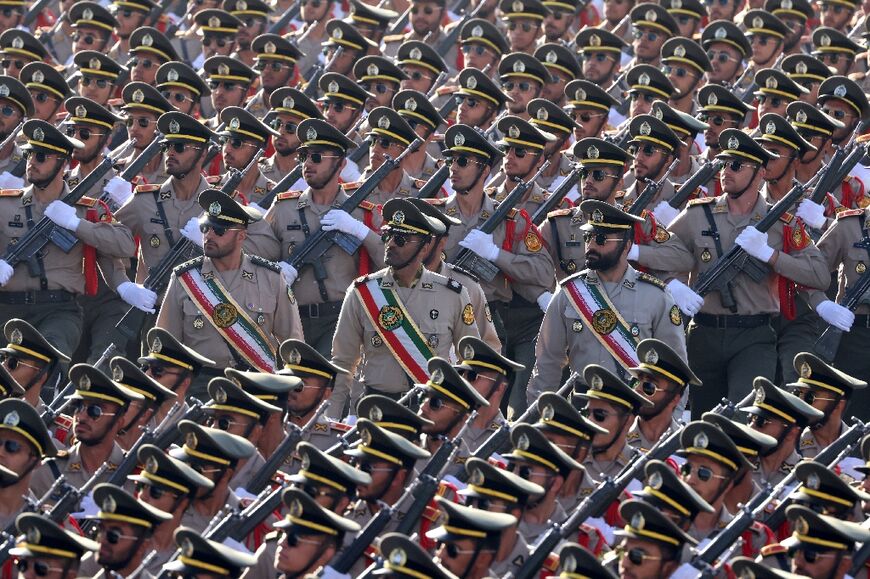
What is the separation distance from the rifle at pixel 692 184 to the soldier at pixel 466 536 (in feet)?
25.1

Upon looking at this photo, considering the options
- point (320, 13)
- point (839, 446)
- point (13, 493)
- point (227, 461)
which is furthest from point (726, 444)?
point (320, 13)

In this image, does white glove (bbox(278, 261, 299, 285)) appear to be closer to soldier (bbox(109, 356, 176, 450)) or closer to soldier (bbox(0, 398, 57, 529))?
soldier (bbox(109, 356, 176, 450))

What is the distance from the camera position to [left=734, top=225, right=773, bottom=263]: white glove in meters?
24.8

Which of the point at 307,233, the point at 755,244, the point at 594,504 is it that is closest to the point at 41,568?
the point at 594,504

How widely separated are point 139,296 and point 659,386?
5.56m

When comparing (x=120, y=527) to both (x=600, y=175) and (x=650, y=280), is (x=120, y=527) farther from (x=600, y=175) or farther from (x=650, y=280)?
(x=600, y=175)

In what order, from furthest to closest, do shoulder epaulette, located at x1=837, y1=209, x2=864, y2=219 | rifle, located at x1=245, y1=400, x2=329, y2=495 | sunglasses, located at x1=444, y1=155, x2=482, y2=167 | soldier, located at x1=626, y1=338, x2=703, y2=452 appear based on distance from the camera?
sunglasses, located at x1=444, y1=155, x2=482, y2=167
shoulder epaulette, located at x1=837, y1=209, x2=864, y2=219
soldier, located at x1=626, y1=338, x2=703, y2=452
rifle, located at x1=245, y1=400, x2=329, y2=495

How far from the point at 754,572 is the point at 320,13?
1673 cm

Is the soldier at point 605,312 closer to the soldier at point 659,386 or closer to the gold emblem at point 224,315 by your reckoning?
the soldier at point 659,386

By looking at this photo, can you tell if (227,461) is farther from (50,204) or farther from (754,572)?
A: (50,204)

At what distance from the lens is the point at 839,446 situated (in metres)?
21.8

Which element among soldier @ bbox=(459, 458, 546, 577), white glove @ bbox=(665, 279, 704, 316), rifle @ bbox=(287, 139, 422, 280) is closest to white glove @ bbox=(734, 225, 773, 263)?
white glove @ bbox=(665, 279, 704, 316)

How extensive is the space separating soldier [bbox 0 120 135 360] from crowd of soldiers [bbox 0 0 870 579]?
0.03 meters

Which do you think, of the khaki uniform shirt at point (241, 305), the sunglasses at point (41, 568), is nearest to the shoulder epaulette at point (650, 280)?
the khaki uniform shirt at point (241, 305)
